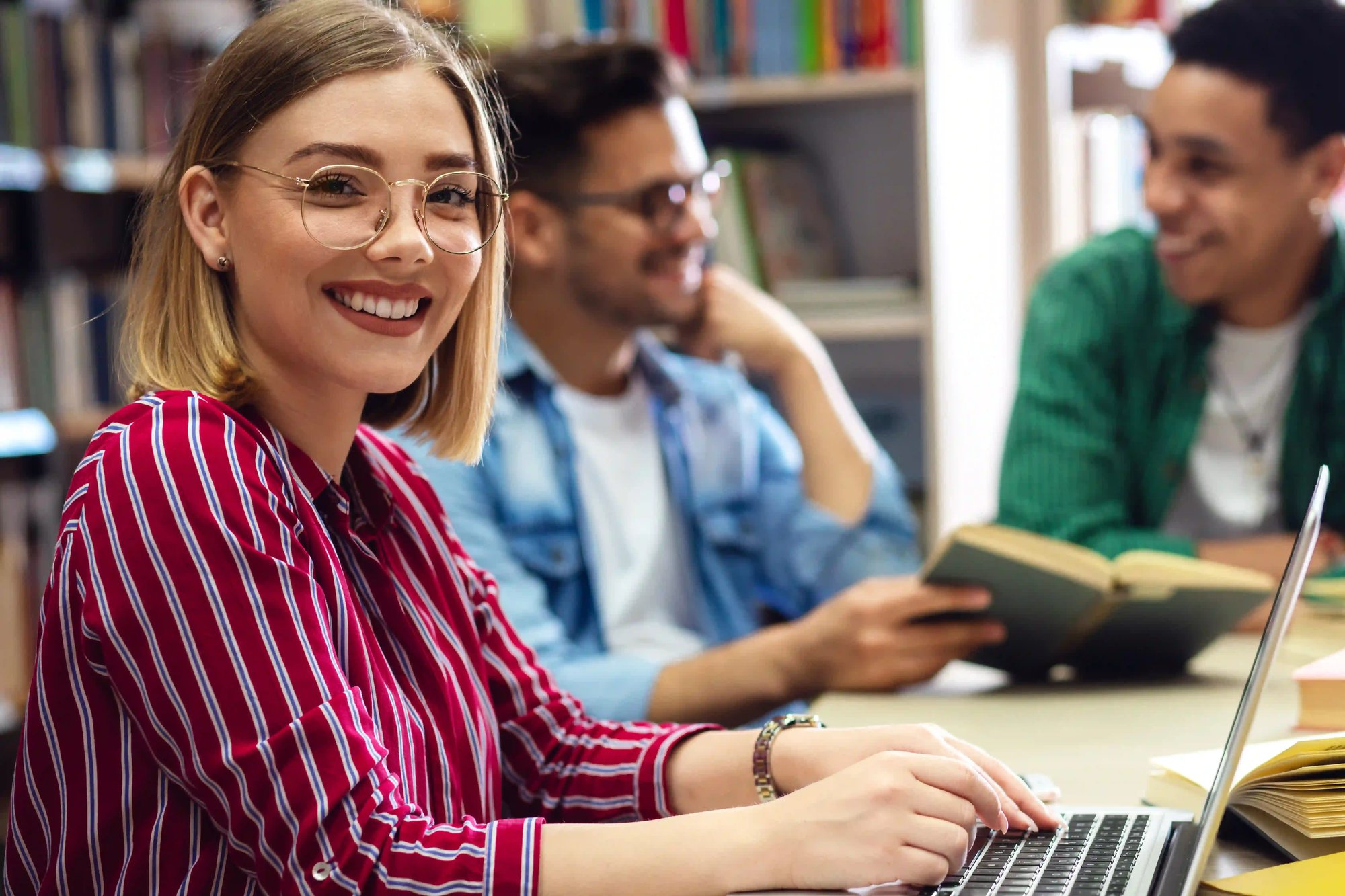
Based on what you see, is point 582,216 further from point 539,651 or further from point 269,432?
point 269,432

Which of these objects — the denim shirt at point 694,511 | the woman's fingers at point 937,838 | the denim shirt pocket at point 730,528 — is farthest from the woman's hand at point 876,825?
the denim shirt pocket at point 730,528

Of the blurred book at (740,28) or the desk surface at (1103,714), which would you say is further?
the blurred book at (740,28)

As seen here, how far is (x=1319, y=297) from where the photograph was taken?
1.87m

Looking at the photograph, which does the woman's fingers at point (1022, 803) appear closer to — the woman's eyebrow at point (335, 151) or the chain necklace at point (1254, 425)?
the woman's eyebrow at point (335, 151)

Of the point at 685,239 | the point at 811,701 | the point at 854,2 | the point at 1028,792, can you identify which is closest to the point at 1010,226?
the point at 854,2

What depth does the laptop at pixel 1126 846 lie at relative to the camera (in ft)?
2.26

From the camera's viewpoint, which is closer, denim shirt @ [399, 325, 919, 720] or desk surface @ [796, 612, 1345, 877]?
desk surface @ [796, 612, 1345, 877]

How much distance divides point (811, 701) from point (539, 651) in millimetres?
292

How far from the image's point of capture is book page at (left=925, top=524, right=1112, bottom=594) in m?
1.23

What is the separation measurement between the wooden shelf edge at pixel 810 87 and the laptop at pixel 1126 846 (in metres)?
1.73

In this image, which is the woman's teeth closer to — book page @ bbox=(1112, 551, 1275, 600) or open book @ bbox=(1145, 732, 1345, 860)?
→ open book @ bbox=(1145, 732, 1345, 860)

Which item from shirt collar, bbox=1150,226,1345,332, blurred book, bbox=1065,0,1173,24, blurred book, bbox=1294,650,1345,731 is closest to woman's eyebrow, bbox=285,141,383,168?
blurred book, bbox=1294,650,1345,731

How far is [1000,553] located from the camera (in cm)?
124

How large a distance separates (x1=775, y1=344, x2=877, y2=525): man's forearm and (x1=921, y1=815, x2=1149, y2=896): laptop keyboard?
A: 1021mm
